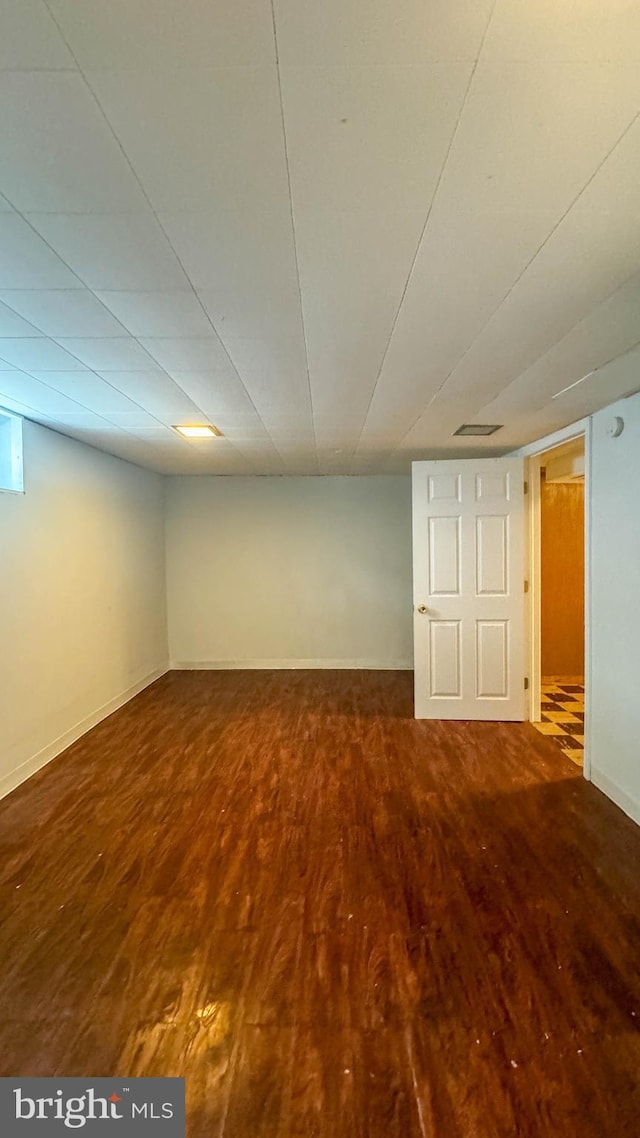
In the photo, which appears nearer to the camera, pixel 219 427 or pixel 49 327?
pixel 49 327

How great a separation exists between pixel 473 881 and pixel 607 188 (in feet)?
8.05

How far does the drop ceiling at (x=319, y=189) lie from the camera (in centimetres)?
80

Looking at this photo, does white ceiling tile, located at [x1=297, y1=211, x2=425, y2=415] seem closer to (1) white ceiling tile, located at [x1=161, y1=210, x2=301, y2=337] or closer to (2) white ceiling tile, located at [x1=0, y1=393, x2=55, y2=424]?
(1) white ceiling tile, located at [x1=161, y1=210, x2=301, y2=337]

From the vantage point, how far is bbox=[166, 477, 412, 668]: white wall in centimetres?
581

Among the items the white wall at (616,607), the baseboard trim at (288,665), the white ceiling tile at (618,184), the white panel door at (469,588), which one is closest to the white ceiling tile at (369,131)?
the white ceiling tile at (618,184)

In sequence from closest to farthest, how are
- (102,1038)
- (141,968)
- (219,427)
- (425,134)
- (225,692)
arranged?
1. (425,134)
2. (102,1038)
3. (141,968)
4. (219,427)
5. (225,692)

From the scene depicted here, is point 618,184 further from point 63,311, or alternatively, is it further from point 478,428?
point 478,428

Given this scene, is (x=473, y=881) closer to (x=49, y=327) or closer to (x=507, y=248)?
(x=507, y=248)

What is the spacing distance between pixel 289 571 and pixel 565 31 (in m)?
5.20

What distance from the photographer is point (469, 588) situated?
4.13 metres

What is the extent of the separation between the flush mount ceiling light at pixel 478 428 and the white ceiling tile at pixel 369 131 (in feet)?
7.54

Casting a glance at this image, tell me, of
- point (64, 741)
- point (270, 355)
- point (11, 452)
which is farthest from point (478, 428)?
point (64, 741)

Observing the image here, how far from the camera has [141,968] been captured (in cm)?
176

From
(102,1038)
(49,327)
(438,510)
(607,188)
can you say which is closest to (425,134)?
(607,188)
